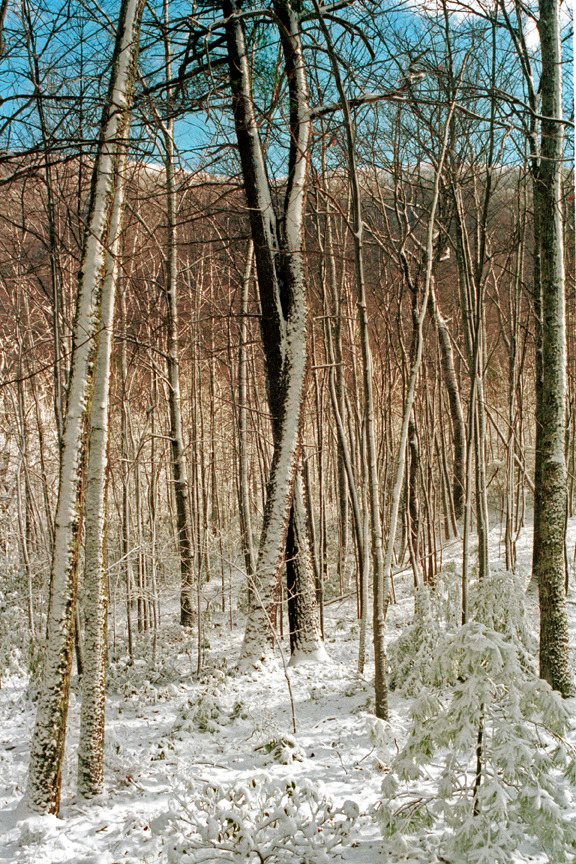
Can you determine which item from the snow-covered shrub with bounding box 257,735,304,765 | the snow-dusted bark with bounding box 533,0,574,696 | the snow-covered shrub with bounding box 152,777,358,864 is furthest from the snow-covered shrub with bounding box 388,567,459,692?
the snow-covered shrub with bounding box 152,777,358,864

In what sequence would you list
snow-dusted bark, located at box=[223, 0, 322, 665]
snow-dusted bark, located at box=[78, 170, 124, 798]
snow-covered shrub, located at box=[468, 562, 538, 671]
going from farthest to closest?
snow-dusted bark, located at box=[223, 0, 322, 665] < snow-covered shrub, located at box=[468, 562, 538, 671] < snow-dusted bark, located at box=[78, 170, 124, 798]

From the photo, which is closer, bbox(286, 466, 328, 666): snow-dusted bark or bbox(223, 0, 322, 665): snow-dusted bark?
bbox(223, 0, 322, 665): snow-dusted bark

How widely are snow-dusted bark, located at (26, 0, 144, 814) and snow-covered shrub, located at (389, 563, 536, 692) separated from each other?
271 cm

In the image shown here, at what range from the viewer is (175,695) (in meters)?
5.94

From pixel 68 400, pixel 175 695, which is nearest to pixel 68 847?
pixel 68 400

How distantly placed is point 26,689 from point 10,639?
8.37ft

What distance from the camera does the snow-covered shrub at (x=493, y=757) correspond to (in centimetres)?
205

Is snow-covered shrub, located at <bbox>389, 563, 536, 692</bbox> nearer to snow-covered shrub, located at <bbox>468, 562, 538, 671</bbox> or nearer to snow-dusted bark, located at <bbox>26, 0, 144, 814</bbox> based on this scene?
snow-covered shrub, located at <bbox>468, 562, 538, 671</bbox>

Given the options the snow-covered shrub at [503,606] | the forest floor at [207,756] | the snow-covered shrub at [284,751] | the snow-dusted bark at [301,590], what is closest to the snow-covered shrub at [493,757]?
the forest floor at [207,756]

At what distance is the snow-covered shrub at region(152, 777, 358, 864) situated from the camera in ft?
8.57

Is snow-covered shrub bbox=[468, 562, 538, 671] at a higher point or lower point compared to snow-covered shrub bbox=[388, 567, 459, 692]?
higher

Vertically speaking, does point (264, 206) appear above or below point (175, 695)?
above

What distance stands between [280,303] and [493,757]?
494cm

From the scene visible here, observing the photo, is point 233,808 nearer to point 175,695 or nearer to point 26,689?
point 175,695
